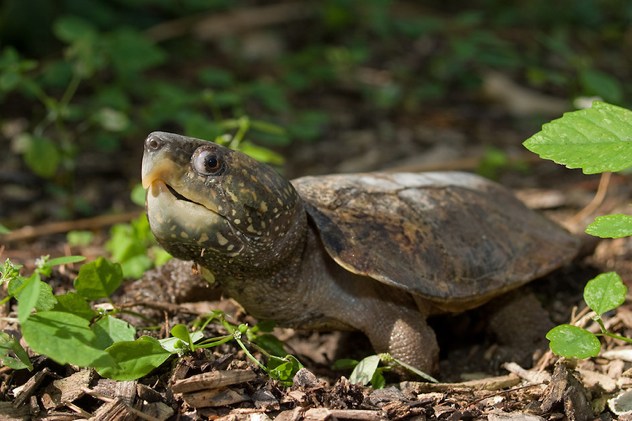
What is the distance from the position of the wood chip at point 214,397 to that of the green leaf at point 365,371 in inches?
17.6

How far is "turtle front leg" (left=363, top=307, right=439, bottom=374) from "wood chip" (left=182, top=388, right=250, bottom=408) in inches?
27.6

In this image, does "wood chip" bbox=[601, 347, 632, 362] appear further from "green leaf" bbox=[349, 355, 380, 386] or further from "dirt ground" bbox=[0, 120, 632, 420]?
"green leaf" bbox=[349, 355, 380, 386]

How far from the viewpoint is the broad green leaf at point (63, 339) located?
1.99 metres

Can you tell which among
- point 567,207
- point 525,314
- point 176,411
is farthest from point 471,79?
point 176,411

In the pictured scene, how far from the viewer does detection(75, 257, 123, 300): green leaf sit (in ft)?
8.50

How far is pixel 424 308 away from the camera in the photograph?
311 cm

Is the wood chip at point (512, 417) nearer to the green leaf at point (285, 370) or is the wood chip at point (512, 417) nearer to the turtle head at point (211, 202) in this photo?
the green leaf at point (285, 370)

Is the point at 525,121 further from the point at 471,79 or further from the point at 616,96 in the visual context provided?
the point at 616,96

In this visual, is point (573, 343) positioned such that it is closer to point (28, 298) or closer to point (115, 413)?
point (115, 413)

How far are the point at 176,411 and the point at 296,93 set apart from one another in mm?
5313

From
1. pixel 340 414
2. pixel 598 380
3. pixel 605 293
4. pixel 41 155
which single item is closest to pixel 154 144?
pixel 340 414

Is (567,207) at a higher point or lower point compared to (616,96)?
lower

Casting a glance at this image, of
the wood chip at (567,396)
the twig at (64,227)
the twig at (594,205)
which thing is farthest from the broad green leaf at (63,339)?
the twig at (594,205)

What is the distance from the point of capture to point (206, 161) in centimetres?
249
